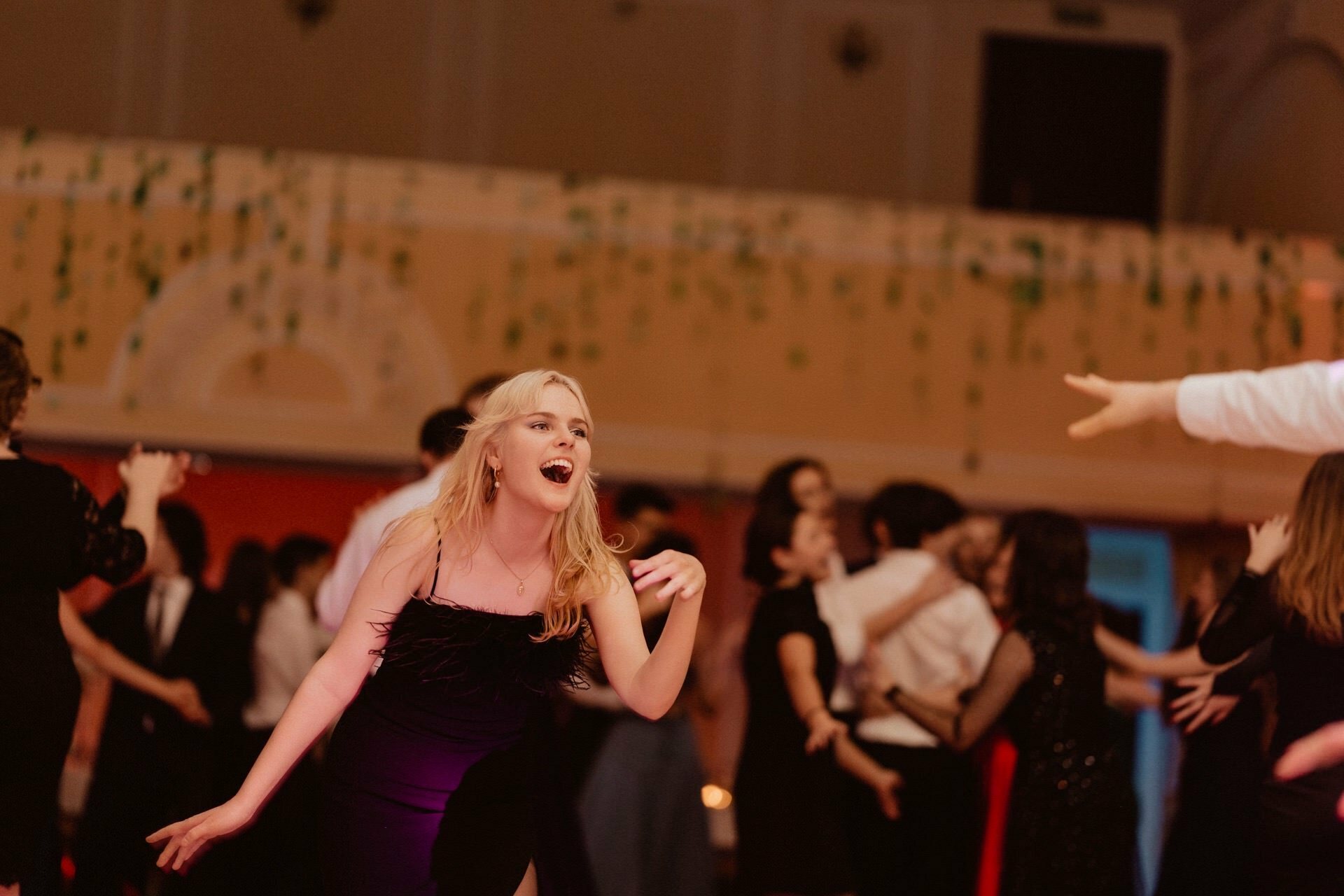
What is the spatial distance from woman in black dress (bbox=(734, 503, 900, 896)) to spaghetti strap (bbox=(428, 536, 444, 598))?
1169 millimetres

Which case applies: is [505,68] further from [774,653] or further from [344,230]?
[774,653]

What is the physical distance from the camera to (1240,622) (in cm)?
293

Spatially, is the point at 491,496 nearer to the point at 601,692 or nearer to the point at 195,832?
the point at 195,832

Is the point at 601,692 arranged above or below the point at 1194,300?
below

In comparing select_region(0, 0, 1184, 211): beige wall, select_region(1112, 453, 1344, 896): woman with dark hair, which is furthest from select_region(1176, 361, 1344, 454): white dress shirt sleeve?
select_region(0, 0, 1184, 211): beige wall

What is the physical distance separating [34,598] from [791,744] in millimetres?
1766

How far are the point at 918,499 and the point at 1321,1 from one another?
5.64 meters

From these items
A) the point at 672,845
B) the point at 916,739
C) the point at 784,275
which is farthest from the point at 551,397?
the point at 784,275

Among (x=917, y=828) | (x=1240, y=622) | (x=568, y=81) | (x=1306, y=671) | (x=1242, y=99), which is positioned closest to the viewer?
(x=1306, y=671)

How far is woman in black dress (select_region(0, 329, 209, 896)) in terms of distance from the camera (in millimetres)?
2645

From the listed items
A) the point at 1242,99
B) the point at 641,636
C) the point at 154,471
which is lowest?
the point at 641,636

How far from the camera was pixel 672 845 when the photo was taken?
4609mm

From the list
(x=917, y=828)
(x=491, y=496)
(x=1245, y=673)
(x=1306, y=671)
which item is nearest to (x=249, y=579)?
(x=917, y=828)

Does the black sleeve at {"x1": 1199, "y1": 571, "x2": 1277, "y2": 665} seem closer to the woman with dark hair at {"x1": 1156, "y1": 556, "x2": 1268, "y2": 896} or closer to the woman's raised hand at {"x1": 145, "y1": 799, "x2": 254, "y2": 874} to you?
the woman with dark hair at {"x1": 1156, "y1": 556, "x2": 1268, "y2": 896}
